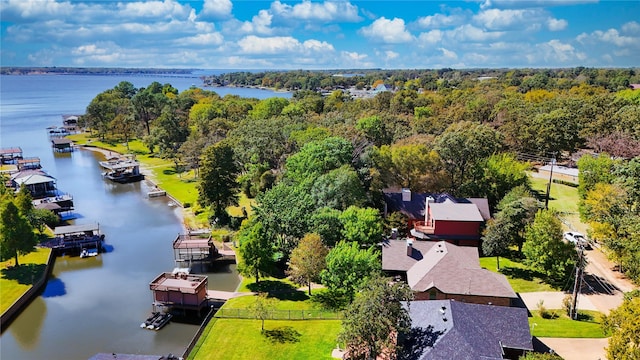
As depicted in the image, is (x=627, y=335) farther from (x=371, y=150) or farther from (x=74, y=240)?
(x=74, y=240)

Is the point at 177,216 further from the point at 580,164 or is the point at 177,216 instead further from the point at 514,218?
the point at 580,164

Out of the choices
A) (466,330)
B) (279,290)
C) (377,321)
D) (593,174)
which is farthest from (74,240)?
(593,174)

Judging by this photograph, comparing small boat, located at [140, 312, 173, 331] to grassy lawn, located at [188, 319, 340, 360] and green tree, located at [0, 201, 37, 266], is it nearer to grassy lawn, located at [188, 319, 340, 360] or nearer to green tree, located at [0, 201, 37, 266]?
grassy lawn, located at [188, 319, 340, 360]

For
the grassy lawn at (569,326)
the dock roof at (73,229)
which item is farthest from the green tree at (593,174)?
the dock roof at (73,229)

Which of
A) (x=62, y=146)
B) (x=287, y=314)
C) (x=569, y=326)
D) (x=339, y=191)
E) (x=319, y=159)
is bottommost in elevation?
(x=287, y=314)

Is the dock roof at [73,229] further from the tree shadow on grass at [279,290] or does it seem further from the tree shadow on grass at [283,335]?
the tree shadow on grass at [283,335]
